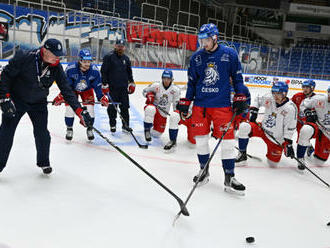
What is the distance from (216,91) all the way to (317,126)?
68.4 inches

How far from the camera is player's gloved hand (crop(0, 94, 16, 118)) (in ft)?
8.12

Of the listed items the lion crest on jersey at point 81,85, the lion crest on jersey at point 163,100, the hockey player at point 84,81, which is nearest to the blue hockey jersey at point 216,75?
the hockey player at point 84,81

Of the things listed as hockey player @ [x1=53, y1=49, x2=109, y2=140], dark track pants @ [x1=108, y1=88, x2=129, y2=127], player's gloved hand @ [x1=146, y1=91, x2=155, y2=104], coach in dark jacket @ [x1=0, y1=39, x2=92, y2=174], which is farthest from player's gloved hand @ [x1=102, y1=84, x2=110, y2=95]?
coach in dark jacket @ [x1=0, y1=39, x2=92, y2=174]

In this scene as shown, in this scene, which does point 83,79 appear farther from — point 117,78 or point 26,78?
point 26,78

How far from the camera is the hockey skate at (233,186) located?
284cm

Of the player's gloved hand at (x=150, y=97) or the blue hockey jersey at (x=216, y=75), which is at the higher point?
the blue hockey jersey at (x=216, y=75)

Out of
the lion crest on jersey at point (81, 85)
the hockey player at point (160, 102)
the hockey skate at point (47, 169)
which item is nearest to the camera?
the hockey skate at point (47, 169)

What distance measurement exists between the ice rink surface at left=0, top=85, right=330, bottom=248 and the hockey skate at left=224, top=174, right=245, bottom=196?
8 centimetres

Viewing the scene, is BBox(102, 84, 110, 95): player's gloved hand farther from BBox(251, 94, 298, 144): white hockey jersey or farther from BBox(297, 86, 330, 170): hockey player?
BBox(297, 86, 330, 170): hockey player

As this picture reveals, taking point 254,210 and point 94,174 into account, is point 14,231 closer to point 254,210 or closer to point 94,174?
point 94,174

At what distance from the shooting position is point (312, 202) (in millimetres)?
2854

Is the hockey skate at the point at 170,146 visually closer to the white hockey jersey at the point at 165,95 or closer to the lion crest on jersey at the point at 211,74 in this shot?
the white hockey jersey at the point at 165,95

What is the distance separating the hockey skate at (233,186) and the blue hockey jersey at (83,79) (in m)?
1.99

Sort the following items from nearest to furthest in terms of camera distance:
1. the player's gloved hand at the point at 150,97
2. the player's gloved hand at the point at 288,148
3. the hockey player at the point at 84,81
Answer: the player's gloved hand at the point at 288,148
the hockey player at the point at 84,81
the player's gloved hand at the point at 150,97
